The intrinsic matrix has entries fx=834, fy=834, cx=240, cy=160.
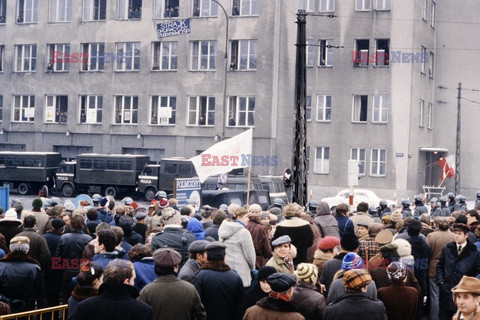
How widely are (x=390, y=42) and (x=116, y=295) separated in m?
45.4

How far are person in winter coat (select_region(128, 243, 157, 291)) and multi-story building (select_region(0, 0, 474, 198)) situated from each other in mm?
38428

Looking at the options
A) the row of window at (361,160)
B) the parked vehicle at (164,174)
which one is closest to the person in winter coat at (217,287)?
the parked vehicle at (164,174)

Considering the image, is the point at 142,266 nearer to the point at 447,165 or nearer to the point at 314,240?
the point at 314,240

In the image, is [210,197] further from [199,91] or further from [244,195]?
[199,91]

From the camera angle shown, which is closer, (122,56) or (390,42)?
(390,42)

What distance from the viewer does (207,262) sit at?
29.9 feet

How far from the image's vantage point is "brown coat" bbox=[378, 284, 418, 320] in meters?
8.94

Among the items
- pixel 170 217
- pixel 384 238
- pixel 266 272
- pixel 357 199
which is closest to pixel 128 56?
pixel 357 199

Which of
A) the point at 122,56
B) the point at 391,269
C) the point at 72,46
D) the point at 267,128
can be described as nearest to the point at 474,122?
the point at 267,128

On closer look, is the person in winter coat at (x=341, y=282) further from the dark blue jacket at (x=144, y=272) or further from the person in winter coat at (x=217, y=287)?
the dark blue jacket at (x=144, y=272)

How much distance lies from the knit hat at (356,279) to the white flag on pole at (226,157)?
41.7ft

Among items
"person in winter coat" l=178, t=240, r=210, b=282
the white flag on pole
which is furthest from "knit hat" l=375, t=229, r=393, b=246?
the white flag on pole

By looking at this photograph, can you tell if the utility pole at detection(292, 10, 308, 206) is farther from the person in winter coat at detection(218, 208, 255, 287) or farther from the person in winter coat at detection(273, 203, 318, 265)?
the person in winter coat at detection(218, 208, 255, 287)

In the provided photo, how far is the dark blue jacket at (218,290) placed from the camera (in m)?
8.95
